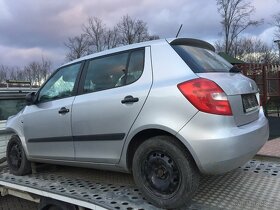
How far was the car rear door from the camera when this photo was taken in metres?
3.61

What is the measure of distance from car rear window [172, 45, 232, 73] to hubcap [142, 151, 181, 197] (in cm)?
85

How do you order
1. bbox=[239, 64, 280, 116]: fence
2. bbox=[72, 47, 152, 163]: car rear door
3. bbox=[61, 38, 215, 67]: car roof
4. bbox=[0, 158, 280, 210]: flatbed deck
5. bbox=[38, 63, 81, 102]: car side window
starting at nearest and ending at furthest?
bbox=[0, 158, 280, 210]: flatbed deck → bbox=[72, 47, 152, 163]: car rear door → bbox=[61, 38, 215, 67]: car roof → bbox=[38, 63, 81, 102]: car side window → bbox=[239, 64, 280, 116]: fence

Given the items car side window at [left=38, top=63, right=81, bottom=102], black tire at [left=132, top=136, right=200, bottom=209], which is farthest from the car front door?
black tire at [left=132, top=136, right=200, bottom=209]

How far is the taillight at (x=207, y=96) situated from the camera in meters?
3.18

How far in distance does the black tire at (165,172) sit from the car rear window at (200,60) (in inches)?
28.1

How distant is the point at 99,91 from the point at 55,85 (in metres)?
0.99

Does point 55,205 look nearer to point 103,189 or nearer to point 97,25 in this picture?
point 103,189

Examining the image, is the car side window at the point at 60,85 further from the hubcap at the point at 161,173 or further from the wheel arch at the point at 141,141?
the hubcap at the point at 161,173

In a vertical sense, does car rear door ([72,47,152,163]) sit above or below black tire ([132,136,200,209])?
above

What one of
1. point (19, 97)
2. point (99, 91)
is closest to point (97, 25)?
point (19, 97)

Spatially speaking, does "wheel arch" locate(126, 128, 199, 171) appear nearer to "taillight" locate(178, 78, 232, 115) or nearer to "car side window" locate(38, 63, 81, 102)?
"taillight" locate(178, 78, 232, 115)

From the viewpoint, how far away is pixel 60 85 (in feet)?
15.2

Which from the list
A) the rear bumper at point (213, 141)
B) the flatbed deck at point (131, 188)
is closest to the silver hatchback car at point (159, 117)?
the rear bumper at point (213, 141)

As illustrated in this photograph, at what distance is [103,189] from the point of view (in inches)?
158
